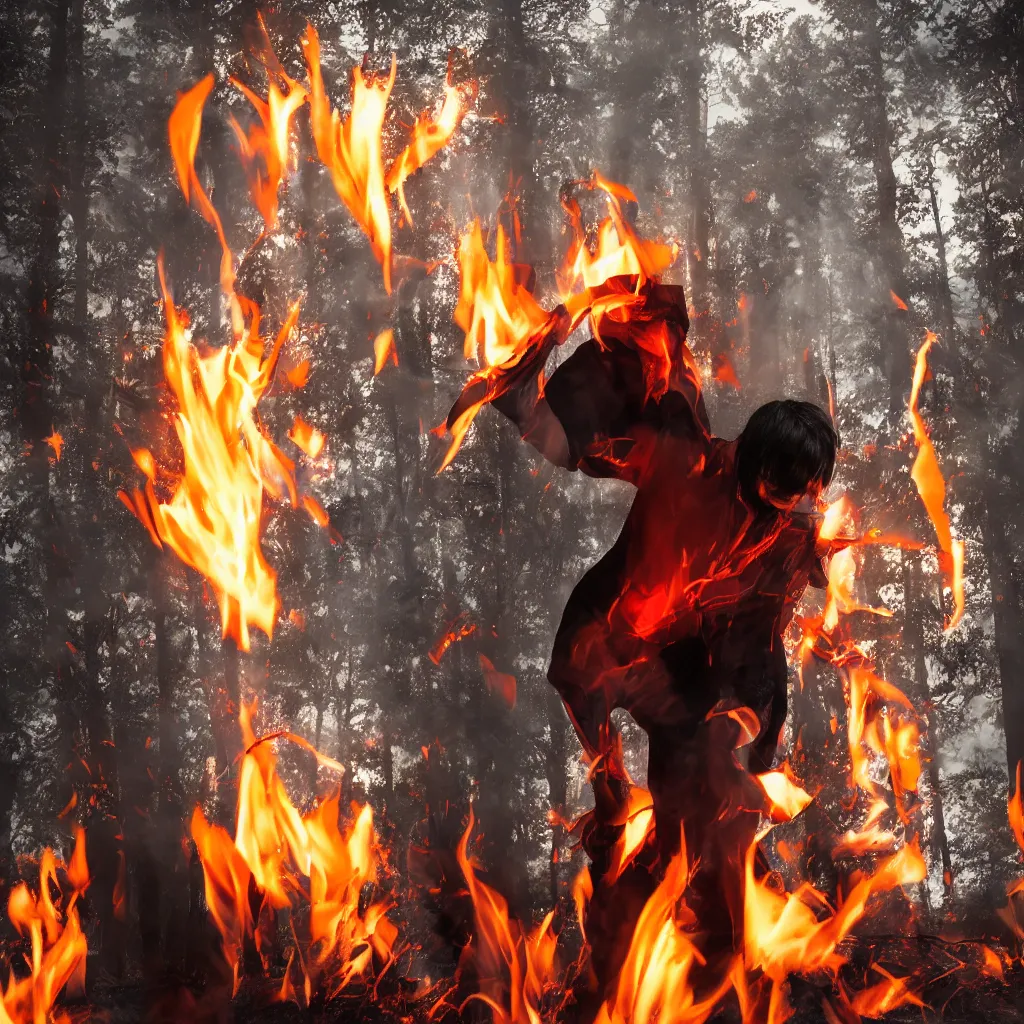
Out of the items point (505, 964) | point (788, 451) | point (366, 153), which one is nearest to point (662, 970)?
point (788, 451)

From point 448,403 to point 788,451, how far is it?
8398 millimetres

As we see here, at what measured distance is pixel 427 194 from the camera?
10.6m

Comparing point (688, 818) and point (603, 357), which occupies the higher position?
point (603, 357)

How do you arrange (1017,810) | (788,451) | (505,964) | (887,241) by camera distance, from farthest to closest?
(887,241), (1017,810), (505,964), (788,451)

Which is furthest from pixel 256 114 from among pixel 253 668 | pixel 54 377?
pixel 253 668

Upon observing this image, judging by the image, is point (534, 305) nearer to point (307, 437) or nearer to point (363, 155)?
point (363, 155)

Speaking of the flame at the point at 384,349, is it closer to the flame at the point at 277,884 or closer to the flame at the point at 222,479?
the flame at the point at 222,479

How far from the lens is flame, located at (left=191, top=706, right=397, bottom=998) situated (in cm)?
466

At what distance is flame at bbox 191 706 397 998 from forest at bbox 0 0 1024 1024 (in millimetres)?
3842

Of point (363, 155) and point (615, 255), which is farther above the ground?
point (363, 155)

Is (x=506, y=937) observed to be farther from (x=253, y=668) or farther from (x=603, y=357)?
(x=253, y=668)

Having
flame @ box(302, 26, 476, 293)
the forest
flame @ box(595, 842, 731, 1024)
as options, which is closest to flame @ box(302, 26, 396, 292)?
flame @ box(302, 26, 476, 293)

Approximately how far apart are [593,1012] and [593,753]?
813 millimetres

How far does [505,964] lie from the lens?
470 cm
